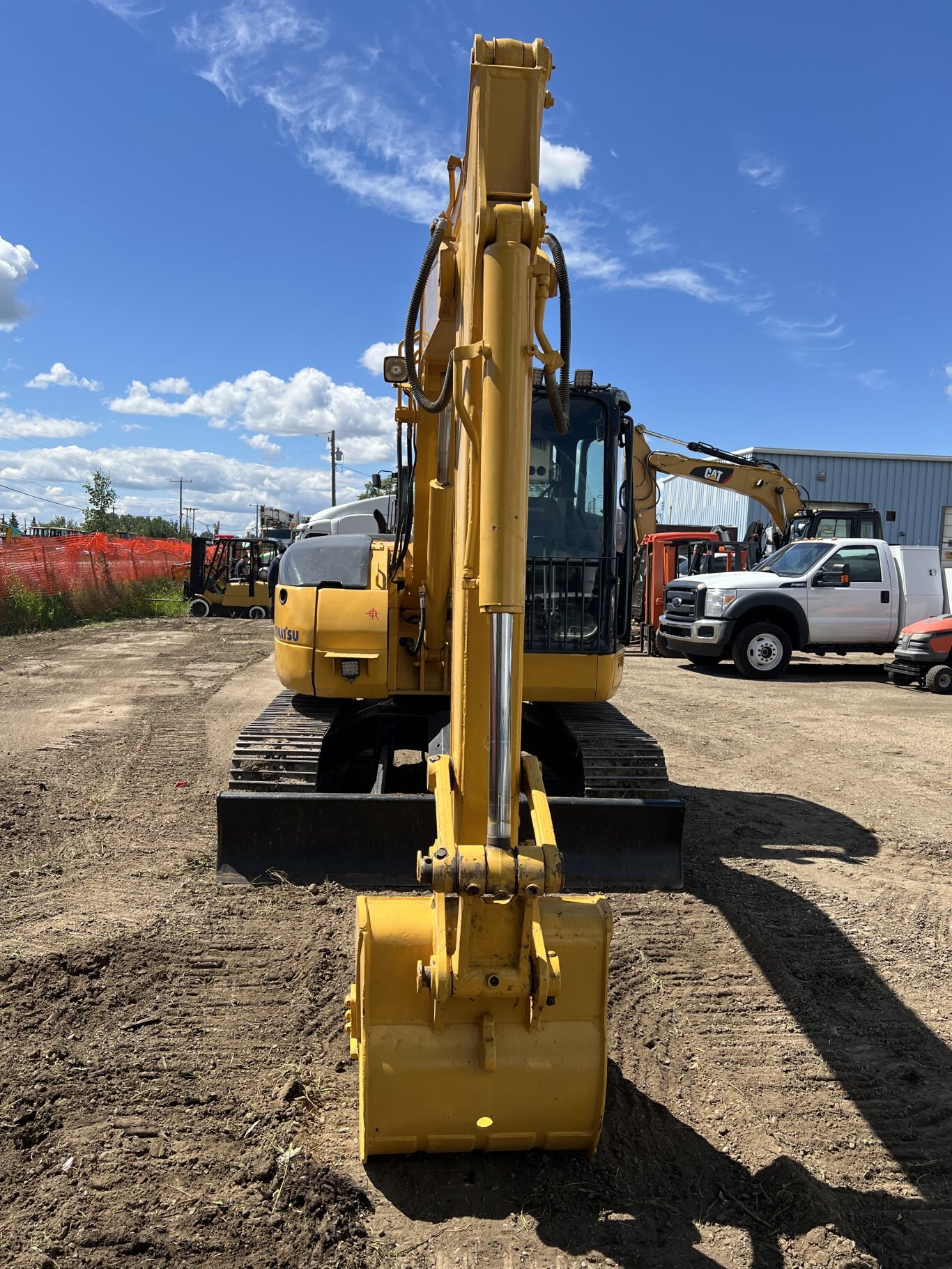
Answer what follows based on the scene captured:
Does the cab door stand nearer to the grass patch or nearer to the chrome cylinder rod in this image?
the chrome cylinder rod

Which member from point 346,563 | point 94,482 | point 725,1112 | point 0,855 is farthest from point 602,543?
point 94,482

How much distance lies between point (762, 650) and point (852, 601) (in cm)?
168

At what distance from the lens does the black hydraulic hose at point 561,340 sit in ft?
9.73

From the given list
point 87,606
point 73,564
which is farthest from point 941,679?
point 73,564

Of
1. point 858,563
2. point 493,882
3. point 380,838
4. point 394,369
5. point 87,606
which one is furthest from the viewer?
point 87,606

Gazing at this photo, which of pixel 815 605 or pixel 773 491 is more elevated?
pixel 773 491

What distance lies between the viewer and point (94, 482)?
57031mm

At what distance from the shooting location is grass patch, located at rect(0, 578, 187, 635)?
19.1 metres

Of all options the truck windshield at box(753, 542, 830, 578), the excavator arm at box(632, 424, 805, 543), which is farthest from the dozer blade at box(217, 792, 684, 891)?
the excavator arm at box(632, 424, 805, 543)

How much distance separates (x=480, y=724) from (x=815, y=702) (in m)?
10.4

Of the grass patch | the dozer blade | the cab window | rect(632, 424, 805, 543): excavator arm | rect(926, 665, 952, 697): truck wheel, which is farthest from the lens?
the grass patch

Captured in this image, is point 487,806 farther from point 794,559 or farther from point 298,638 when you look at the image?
point 794,559

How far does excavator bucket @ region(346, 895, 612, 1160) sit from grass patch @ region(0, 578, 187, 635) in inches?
717

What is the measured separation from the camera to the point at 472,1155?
9.36 feet
